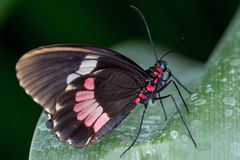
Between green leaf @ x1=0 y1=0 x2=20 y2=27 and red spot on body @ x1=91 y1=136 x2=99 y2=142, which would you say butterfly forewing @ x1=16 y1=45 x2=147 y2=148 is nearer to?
red spot on body @ x1=91 y1=136 x2=99 y2=142

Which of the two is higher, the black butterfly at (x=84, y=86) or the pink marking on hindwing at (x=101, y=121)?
A: the black butterfly at (x=84, y=86)

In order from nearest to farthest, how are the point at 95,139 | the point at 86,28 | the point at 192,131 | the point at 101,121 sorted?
the point at 192,131 < the point at 95,139 < the point at 101,121 < the point at 86,28

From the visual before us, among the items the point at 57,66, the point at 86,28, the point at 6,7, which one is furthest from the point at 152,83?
the point at 86,28

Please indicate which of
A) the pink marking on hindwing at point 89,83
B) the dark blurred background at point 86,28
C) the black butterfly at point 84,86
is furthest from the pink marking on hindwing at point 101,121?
the dark blurred background at point 86,28

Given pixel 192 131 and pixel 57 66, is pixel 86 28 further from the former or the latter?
pixel 192 131

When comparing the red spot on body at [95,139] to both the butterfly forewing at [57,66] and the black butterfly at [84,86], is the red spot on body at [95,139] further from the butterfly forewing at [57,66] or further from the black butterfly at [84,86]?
the butterfly forewing at [57,66]

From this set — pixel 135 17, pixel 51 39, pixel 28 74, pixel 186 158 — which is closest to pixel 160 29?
pixel 135 17

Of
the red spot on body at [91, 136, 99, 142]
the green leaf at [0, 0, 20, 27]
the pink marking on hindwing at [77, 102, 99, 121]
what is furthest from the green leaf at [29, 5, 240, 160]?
the green leaf at [0, 0, 20, 27]

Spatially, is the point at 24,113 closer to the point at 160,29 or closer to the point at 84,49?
the point at 160,29
